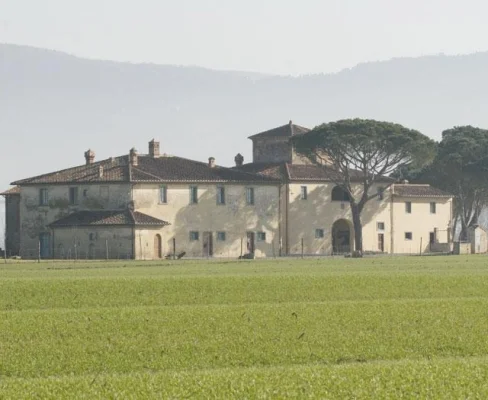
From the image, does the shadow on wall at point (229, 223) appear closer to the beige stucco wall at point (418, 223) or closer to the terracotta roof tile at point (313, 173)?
the terracotta roof tile at point (313, 173)

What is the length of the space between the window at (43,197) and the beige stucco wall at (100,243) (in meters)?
6.81

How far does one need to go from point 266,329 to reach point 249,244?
64.0 metres

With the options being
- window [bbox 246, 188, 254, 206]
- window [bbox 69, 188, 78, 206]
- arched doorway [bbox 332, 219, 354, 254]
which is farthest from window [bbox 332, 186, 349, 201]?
window [bbox 69, 188, 78, 206]

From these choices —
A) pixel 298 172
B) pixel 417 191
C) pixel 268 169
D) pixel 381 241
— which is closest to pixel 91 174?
pixel 268 169

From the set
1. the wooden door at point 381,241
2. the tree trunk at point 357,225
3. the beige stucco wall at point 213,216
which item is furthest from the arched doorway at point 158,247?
the wooden door at point 381,241

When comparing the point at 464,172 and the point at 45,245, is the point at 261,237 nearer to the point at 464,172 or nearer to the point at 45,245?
the point at 45,245

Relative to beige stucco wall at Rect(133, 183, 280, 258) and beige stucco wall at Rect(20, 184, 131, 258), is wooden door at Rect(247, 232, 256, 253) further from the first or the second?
beige stucco wall at Rect(20, 184, 131, 258)

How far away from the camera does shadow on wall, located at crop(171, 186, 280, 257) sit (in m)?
96.9

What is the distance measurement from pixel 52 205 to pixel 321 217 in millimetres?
21420

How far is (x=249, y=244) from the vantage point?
326ft

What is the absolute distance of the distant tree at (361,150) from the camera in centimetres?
10100

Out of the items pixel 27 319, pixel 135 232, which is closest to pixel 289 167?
pixel 135 232

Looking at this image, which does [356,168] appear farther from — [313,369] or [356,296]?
[313,369]

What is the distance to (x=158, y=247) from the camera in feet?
309
